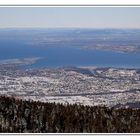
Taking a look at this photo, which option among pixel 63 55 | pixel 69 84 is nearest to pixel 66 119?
pixel 69 84

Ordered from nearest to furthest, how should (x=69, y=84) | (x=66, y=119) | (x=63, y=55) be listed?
(x=66, y=119) < (x=69, y=84) < (x=63, y=55)

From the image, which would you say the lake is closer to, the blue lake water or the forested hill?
the blue lake water

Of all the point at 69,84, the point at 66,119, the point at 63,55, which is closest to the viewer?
the point at 66,119

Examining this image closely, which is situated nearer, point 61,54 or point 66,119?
point 66,119

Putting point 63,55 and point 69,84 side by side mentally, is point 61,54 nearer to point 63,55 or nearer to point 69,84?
point 63,55

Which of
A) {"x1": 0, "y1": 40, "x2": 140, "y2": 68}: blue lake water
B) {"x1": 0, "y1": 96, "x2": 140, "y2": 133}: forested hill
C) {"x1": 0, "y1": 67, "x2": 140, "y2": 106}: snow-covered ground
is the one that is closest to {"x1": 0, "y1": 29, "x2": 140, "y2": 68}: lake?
{"x1": 0, "y1": 40, "x2": 140, "y2": 68}: blue lake water

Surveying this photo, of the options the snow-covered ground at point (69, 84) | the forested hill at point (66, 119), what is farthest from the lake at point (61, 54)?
the forested hill at point (66, 119)

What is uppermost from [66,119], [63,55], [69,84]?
[63,55]
